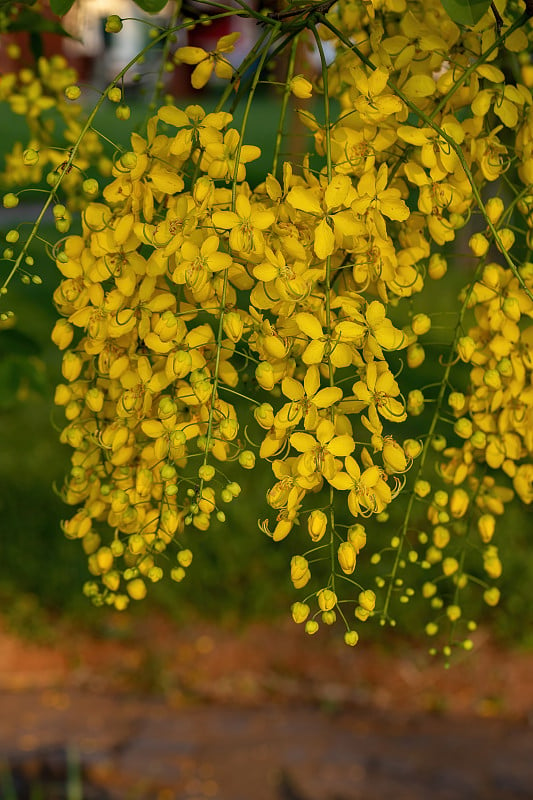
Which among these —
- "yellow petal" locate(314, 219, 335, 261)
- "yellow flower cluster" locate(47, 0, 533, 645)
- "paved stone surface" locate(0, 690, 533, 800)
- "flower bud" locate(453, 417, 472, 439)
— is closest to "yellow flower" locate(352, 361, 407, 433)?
"yellow flower cluster" locate(47, 0, 533, 645)

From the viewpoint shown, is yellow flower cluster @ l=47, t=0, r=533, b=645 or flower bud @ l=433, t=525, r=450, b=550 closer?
yellow flower cluster @ l=47, t=0, r=533, b=645

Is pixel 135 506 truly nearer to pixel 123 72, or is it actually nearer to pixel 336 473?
pixel 336 473

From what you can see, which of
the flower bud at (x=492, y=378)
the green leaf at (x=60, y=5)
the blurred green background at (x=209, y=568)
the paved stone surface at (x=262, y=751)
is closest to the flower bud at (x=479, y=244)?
the flower bud at (x=492, y=378)

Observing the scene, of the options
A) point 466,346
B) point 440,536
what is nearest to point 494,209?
point 466,346

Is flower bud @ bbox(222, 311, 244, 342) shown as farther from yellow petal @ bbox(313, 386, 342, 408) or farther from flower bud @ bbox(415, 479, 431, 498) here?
flower bud @ bbox(415, 479, 431, 498)

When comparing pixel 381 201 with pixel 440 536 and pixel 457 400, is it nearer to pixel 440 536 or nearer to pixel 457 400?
pixel 457 400

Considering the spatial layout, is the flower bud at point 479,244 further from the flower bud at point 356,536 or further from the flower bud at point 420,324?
the flower bud at point 356,536

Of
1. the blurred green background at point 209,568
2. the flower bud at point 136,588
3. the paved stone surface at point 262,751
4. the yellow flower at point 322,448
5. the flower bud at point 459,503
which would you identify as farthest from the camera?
the blurred green background at point 209,568
